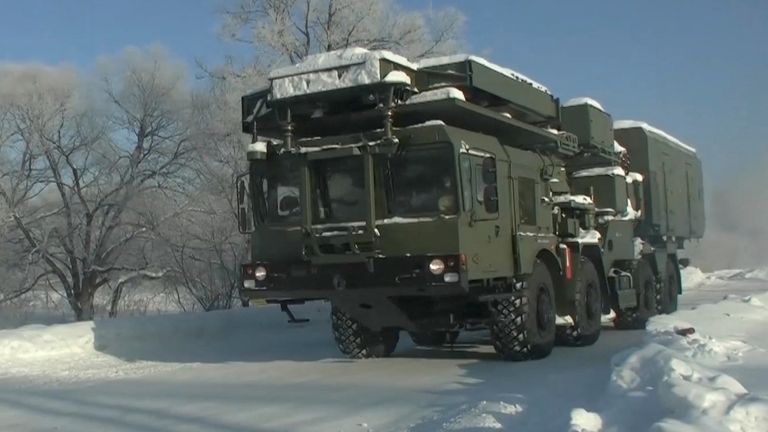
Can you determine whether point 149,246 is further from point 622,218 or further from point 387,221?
point 387,221

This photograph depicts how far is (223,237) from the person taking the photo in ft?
85.6

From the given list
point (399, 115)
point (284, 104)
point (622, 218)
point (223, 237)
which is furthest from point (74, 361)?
point (223, 237)

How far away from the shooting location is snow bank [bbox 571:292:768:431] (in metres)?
5.60

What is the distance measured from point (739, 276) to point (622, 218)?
84.3 ft

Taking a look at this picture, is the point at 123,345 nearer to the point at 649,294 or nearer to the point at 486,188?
the point at 486,188

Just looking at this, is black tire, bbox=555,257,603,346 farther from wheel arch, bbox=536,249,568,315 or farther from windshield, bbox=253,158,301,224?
windshield, bbox=253,158,301,224

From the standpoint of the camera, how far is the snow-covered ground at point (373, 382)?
6734 millimetres

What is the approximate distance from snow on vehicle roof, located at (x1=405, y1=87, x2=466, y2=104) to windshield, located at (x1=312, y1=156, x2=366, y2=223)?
3.42 ft

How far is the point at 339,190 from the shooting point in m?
11.0

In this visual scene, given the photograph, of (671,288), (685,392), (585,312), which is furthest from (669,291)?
(685,392)

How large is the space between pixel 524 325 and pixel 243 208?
4.07 meters

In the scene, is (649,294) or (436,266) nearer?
(436,266)

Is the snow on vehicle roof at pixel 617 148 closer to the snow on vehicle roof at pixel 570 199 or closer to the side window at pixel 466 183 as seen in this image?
the snow on vehicle roof at pixel 570 199

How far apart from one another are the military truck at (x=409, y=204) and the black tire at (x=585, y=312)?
1.8 inches
